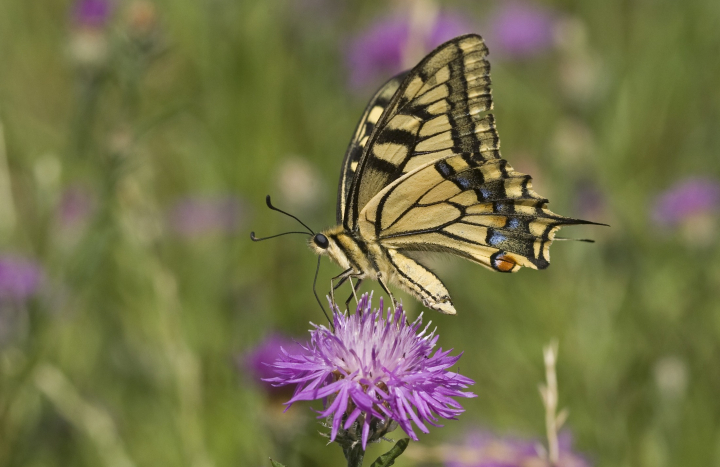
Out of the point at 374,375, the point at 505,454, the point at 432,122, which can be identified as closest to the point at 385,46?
the point at 432,122

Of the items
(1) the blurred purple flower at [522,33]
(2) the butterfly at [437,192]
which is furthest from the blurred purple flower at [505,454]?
(1) the blurred purple flower at [522,33]

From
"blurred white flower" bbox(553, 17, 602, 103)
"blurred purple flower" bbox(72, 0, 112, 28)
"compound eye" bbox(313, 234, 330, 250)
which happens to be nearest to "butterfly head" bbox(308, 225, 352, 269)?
"compound eye" bbox(313, 234, 330, 250)

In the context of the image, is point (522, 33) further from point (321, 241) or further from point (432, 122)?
point (321, 241)

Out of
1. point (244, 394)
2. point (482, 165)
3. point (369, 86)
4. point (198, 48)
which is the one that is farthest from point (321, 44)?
point (482, 165)

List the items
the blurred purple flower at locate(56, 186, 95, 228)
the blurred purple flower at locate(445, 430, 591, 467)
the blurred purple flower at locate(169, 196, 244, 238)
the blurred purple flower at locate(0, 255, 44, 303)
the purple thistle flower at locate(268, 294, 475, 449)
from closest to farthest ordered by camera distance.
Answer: the purple thistle flower at locate(268, 294, 475, 449)
the blurred purple flower at locate(445, 430, 591, 467)
the blurred purple flower at locate(0, 255, 44, 303)
the blurred purple flower at locate(56, 186, 95, 228)
the blurred purple flower at locate(169, 196, 244, 238)

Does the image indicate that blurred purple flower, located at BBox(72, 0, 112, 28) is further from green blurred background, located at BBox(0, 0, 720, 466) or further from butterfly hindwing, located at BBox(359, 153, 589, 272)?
butterfly hindwing, located at BBox(359, 153, 589, 272)

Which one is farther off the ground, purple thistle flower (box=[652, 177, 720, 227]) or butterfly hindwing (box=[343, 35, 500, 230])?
butterfly hindwing (box=[343, 35, 500, 230])

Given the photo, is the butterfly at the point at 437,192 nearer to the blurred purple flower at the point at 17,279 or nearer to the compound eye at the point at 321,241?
the compound eye at the point at 321,241

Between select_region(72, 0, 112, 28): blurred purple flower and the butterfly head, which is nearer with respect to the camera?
the butterfly head
